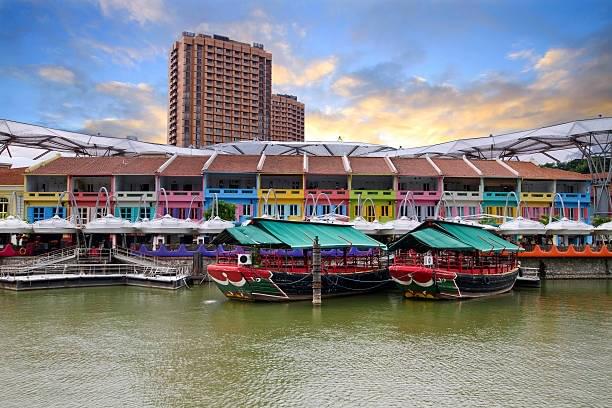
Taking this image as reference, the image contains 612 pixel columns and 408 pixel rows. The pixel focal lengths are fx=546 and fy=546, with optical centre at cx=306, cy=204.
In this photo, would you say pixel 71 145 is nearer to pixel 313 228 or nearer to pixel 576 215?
pixel 313 228

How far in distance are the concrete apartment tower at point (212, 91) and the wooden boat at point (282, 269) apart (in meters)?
76.8

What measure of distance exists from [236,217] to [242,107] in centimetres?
6734

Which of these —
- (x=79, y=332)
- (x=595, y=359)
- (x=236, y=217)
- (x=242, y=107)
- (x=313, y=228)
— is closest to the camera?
(x=595, y=359)

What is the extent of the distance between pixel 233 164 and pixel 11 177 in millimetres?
19905

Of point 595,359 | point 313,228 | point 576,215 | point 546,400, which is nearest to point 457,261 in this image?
point 313,228

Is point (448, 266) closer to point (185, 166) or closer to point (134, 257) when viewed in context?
point (134, 257)

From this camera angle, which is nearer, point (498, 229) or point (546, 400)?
point (546, 400)

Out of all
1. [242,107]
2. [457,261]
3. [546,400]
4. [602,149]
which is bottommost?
[546,400]

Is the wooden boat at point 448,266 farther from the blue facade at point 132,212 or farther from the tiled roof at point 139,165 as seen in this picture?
the tiled roof at point 139,165

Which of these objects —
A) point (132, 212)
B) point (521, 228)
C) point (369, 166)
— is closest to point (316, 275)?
point (521, 228)

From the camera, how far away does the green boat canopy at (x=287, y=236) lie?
26422 millimetres

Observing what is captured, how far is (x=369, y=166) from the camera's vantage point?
49812 mm

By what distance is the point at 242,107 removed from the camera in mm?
109875

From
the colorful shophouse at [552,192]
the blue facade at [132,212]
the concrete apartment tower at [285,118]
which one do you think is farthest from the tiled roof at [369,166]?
the concrete apartment tower at [285,118]
